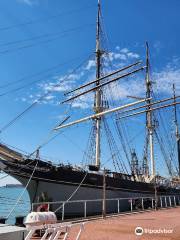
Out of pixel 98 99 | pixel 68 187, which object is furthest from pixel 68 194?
pixel 98 99

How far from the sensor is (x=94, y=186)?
2355 centimetres

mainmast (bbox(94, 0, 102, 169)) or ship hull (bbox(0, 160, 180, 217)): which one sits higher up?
mainmast (bbox(94, 0, 102, 169))

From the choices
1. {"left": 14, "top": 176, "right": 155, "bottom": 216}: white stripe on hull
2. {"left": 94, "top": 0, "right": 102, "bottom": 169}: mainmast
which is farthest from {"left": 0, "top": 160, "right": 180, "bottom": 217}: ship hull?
{"left": 94, "top": 0, "right": 102, "bottom": 169}: mainmast

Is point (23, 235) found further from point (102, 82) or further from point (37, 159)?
point (102, 82)

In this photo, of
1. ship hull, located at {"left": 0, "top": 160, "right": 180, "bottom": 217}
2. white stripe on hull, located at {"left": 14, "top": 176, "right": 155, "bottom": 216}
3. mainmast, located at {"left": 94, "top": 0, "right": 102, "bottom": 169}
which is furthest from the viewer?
mainmast, located at {"left": 94, "top": 0, "right": 102, "bottom": 169}

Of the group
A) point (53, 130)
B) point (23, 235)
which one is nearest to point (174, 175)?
point (53, 130)

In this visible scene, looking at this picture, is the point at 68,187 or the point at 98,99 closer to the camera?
the point at 68,187

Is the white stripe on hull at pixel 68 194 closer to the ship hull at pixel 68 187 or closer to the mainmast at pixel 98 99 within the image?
the ship hull at pixel 68 187

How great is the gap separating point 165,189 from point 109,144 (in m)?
8.86

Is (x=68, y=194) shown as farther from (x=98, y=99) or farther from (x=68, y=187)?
(x=98, y=99)

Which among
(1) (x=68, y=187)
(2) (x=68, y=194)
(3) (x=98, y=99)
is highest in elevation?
(3) (x=98, y=99)

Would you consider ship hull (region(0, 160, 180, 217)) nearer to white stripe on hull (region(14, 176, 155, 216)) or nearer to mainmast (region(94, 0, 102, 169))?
white stripe on hull (region(14, 176, 155, 216))

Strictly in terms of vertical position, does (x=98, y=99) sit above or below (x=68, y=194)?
above

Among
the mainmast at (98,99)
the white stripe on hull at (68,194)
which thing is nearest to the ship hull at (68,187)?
the white stripe on hull at (68,194)
